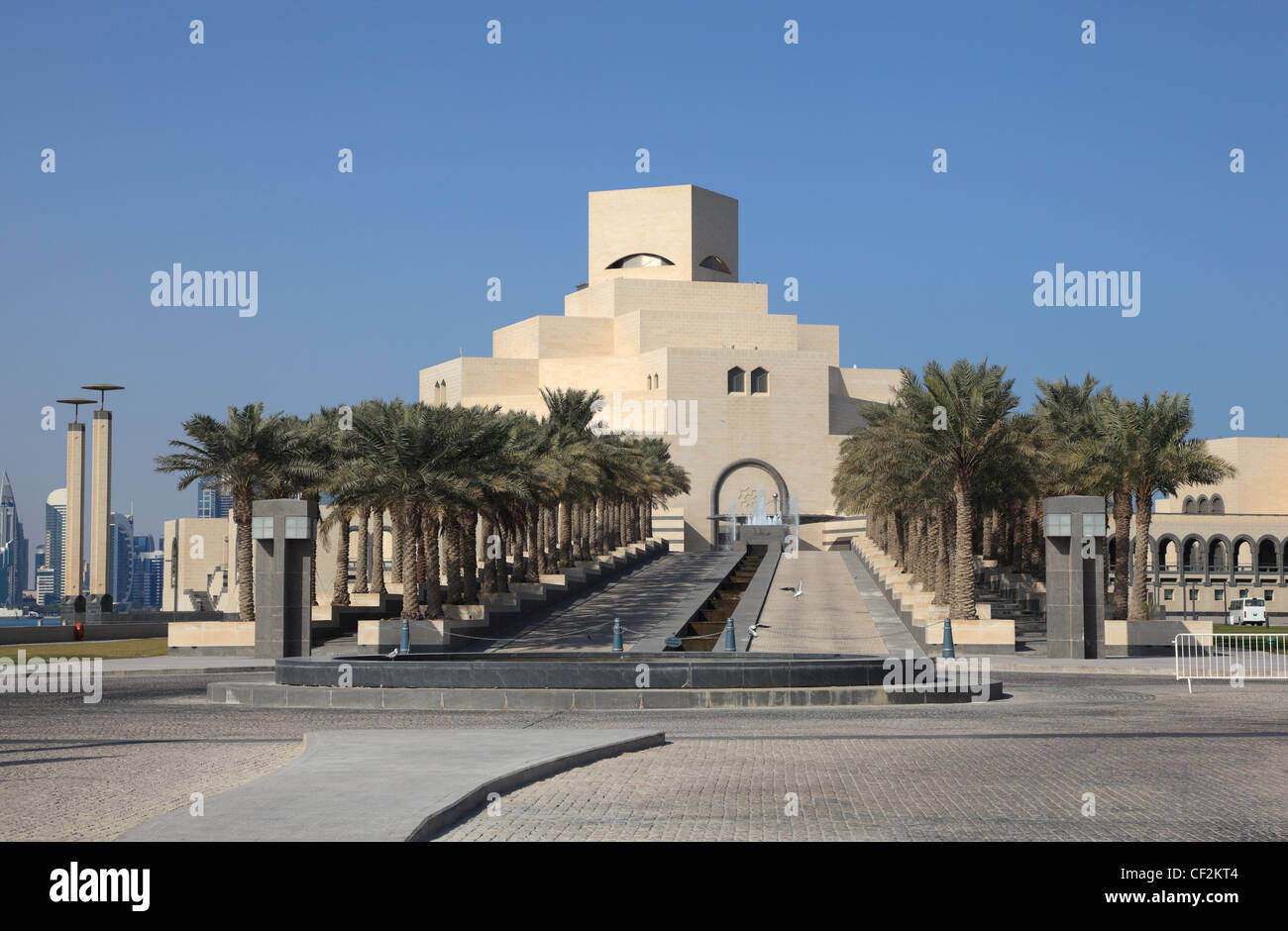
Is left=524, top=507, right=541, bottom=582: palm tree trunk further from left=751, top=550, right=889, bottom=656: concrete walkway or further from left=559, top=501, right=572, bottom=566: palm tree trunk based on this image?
left=751, top=550, right=889, bottom=656: concrete walkway

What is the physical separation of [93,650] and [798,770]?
23382mm

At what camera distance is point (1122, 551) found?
96.7 ft

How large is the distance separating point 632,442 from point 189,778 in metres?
40.6

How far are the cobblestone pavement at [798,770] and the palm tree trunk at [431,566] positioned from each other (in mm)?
13088

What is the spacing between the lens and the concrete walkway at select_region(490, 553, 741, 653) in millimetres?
28062

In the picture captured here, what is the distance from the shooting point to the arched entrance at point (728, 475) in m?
68.8

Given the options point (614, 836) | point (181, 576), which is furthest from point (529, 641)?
point (181, 576)

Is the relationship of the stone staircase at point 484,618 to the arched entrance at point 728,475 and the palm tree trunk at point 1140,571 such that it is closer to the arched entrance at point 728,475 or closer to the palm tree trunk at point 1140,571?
the palm tree trunk at point 1140,571

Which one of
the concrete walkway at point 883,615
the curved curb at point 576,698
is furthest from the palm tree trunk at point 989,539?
the curved curb at point 576,698

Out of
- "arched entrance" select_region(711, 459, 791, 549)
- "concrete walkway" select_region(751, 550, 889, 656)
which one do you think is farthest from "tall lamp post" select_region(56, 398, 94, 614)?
"arched entrance" select_region(711, 459, 791, 549)

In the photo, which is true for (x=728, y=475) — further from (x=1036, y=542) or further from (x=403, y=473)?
A: (x=403, y=473)

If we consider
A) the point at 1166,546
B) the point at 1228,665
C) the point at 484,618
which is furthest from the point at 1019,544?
the point at 1166,546

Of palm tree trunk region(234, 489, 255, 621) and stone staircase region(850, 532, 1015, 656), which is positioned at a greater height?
palm tree trunk region(234, 489, 255, 621)

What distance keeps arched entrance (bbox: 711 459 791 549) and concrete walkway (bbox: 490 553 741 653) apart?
2004 cm
